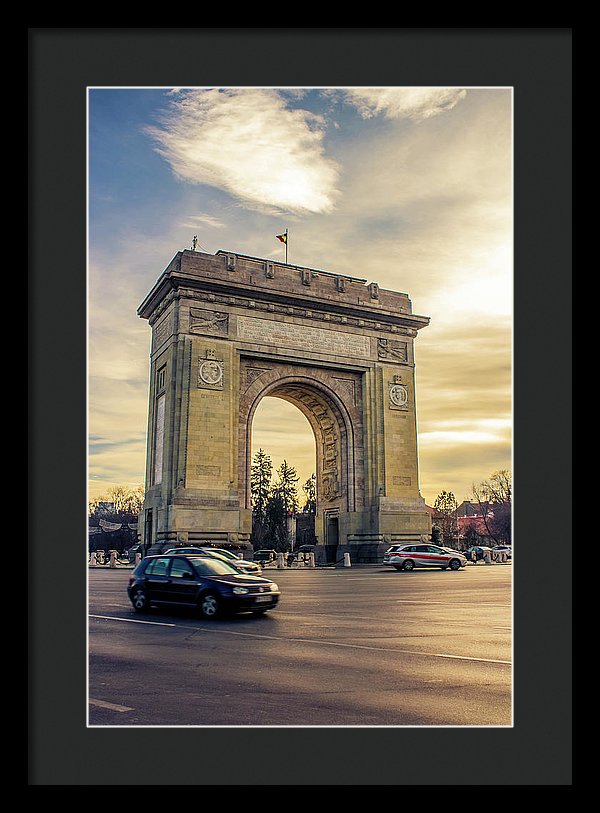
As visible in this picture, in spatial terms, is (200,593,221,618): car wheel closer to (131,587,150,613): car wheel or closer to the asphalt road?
the asphalt road

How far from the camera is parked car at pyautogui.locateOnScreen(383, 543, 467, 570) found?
95.3 feet

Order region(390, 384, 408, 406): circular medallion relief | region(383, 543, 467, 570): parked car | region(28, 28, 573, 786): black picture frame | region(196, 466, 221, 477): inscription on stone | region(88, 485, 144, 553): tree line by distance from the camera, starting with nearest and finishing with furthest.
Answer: region(28, 28, 573, 786): black picture frame
region(383, 543, 467, 570): parked car
region(196, 466, 221, 477): inscription on stone
region(390, 384, 408, 406): circular medallion relief
region(88, 485, 144, 553): tree line

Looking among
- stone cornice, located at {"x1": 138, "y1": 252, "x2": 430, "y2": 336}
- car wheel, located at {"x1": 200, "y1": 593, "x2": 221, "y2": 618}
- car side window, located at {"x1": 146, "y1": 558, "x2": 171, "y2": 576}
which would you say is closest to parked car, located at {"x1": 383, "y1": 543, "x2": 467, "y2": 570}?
stone cornice, located at {"x1": 138, "y1": 252, "x2": 430, "y2": 336}

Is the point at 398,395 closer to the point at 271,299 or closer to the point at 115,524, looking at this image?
the point at 271,299

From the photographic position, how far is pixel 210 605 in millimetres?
12141

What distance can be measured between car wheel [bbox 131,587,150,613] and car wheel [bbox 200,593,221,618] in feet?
4.44

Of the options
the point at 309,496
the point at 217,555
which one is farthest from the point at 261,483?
the point at 217,555

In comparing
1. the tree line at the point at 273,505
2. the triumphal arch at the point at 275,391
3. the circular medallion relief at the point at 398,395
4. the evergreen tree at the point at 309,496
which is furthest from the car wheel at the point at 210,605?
the evergreen tree at the point at 309,496

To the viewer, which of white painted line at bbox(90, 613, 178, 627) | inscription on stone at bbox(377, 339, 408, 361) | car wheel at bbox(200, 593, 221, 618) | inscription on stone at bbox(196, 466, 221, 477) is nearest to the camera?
white painted line at bbox(90, 613, 178, 627)

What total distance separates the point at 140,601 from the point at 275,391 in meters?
24.0

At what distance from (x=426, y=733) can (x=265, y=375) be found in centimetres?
2966

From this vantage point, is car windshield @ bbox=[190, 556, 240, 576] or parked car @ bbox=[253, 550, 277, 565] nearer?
car windshield @ bbox=[190, 556, 240, 576]

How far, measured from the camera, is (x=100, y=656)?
825cm
